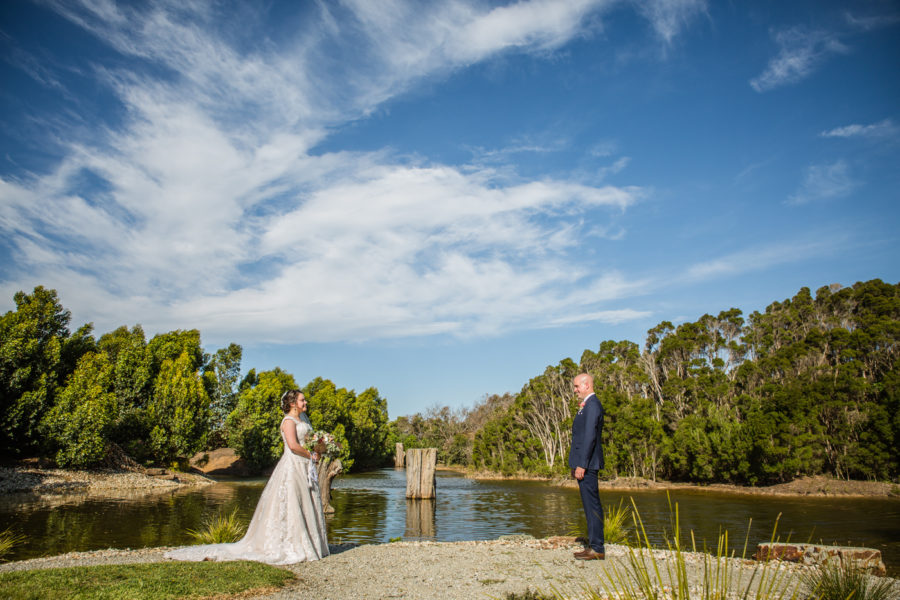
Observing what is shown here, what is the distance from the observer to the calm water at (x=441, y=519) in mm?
12375

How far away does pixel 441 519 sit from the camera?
1750 centimetres

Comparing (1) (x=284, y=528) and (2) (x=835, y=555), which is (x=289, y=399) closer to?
(1) (x=284, y=528)

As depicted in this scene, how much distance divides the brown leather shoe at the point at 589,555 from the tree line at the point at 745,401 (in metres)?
27.9

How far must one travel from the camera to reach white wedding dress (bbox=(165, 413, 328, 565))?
7.48 meters

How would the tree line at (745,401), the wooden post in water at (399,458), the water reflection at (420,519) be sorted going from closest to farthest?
1. the water reflection at (420,519)
2. the tree line at (745,401)
3. the wooden post in water at (399,458)

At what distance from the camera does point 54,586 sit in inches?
212

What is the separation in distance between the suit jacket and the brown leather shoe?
1.11 meters

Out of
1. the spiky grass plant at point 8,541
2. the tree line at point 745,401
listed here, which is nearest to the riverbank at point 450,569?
the spiky grass plant at point 8,541

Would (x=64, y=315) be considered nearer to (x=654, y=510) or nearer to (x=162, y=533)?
(x=162, y=533)

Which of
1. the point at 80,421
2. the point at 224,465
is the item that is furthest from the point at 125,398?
the point at 224,465

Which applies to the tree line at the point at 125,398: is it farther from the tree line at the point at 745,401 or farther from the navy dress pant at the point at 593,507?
the navy dress pant at the point at 593,507

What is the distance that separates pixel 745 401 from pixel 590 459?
3342 centimetres

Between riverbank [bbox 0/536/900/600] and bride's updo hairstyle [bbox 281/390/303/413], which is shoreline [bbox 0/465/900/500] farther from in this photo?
bride's updo hairstyle [bbox 281/390/303/413]

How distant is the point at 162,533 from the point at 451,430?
7350 cm
